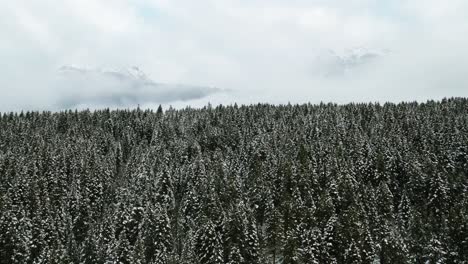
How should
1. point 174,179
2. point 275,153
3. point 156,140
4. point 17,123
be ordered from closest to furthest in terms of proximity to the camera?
point 174,179
point 275,153
point 156,140
point 17,123

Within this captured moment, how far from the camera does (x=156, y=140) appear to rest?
501ft

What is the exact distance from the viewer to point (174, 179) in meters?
107

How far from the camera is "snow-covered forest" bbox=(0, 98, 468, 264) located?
65.9m

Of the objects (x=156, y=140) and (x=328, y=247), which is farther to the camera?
(x=156, y=140)

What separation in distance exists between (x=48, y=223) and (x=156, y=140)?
7776cm

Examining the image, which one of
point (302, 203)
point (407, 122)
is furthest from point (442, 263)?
point (407, 122)

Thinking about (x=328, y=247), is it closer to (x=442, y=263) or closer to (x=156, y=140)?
(x=442, y=263)

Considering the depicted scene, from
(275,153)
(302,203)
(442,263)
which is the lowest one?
(442,263)

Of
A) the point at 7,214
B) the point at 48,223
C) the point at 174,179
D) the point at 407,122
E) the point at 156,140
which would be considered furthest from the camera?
the point at 156,140

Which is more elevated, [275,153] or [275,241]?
[275,153]

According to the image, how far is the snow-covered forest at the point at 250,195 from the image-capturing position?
216ft

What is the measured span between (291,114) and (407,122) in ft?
180

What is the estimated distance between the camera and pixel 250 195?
9388 centimetres

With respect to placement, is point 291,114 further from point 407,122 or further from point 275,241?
point 275,241
